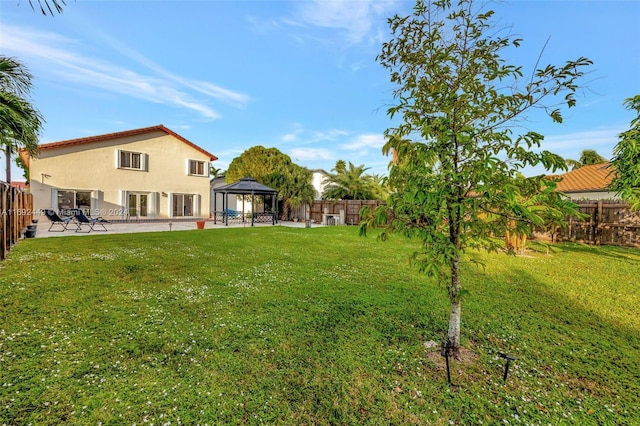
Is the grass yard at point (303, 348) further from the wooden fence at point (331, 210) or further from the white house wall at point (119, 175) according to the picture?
the wooden fence at point (331, 210)

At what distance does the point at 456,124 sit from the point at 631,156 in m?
5.88

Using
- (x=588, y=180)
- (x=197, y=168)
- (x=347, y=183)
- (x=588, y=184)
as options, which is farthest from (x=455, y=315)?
(x=197, y=168)

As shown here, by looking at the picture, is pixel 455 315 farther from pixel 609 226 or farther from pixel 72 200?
pixel 72 200

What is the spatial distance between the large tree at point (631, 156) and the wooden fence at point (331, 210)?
49.9 ft

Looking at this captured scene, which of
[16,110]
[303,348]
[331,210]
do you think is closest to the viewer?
[303,348]

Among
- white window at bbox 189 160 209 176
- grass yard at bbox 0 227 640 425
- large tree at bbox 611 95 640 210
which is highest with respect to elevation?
white window at bbox 189 160 209 176

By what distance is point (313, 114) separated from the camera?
20594 millimetres

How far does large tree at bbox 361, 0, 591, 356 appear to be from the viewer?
241 cm

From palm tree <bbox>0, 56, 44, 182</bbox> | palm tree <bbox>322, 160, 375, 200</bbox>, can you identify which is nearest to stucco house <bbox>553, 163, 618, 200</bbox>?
palm tree <bbox>322, 160, 375, 200</bbox>

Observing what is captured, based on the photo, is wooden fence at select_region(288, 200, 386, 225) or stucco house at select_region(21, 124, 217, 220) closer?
stucco house at select_region(21, 124, 217, 220)

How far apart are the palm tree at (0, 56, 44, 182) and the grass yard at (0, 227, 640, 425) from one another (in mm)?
2787

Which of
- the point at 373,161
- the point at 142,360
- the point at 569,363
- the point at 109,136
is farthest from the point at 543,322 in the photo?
the point at 109,136

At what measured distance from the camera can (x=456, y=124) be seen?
2672 mm

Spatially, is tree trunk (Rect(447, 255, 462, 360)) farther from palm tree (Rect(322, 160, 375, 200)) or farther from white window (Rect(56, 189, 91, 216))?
white window (Rect(56, 189, 91, 216))
